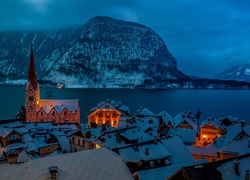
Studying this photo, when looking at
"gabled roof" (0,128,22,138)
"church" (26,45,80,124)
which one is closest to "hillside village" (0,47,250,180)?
"church" (26,45,80,124)

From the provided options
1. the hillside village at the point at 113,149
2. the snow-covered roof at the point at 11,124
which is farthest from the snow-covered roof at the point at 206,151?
the snow-covered roof at the point at 11,124

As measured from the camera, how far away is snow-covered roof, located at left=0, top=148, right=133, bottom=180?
1377cm

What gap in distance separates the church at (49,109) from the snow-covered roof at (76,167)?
66.5 metres

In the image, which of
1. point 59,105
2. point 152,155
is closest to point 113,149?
point 152,155

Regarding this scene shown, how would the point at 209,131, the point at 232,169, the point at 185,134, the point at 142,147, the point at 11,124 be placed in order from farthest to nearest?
the point at 209,131 < the point at 185,134 < the point at 11,124 < the point at 142,147 < the point at 232,169

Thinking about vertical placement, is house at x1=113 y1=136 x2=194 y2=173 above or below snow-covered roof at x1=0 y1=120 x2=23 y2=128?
below

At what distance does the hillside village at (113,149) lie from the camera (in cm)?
1497

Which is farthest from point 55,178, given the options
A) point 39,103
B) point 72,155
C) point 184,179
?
point 39,103

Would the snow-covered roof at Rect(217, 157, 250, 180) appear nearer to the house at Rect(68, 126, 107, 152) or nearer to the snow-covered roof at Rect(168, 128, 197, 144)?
the house at Rect(68, 126, 107, 152)

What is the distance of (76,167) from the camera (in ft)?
48.3

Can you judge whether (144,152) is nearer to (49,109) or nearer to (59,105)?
(59,105)

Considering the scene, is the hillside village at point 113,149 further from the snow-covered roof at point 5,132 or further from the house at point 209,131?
the snow-covered roof at point 5,132

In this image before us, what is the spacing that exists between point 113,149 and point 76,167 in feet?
Answer: 57.7

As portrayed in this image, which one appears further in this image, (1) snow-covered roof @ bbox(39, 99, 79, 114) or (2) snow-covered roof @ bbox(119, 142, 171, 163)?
(1) snow-covered roof @ bbox(39, 99, 79, 114)
